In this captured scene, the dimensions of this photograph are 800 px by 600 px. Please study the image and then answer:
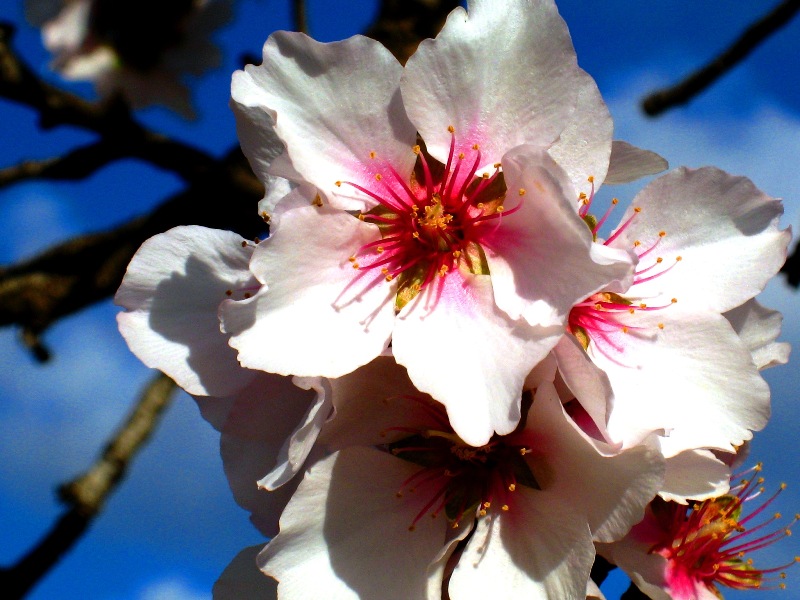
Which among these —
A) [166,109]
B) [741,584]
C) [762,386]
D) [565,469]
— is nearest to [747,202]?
[762,386]

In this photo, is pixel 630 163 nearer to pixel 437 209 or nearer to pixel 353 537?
pixel 437 209

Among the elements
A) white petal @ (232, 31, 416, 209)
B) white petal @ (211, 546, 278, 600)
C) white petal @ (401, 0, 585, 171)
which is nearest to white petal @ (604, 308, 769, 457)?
white petal @ (401, 0, 585, 171)

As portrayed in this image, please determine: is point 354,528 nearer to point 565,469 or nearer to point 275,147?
point 565,469

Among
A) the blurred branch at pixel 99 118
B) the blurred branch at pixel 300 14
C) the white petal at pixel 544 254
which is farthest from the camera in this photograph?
the blurred branch at pixel 300 14

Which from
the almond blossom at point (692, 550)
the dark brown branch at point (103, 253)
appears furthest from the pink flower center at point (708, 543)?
the dark brown branch at point (103, 253)

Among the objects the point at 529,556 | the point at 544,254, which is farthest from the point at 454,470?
the point at 544,254

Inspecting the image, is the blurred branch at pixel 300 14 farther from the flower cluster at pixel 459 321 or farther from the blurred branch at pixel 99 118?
the flower cluster at pixel 459 321
